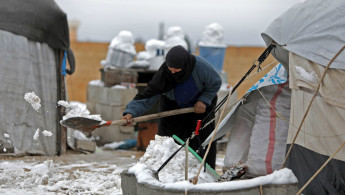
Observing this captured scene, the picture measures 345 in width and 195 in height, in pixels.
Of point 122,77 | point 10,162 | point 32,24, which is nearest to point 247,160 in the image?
point 10,162

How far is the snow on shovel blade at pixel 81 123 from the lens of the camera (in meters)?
4.70

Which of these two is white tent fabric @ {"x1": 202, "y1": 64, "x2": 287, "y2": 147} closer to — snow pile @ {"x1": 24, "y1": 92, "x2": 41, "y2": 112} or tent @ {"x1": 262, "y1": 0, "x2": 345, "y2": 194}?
tent @ {"x1": 262, "y1": 0, "x2": 345, "y2": 194}

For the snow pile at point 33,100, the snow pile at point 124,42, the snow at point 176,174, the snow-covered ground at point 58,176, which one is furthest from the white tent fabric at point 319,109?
the snow pile at point 124,42

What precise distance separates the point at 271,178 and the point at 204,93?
196 centimetres

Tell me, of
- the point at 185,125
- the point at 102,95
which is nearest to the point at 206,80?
the point at 185,125

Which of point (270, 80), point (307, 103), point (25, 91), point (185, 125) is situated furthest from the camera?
point (25, 91)

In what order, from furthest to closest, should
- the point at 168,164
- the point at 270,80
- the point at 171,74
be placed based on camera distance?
the point at 171,74 < the point at 270,80 < the point at 168,164

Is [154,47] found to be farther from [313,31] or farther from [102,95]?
[313,31]

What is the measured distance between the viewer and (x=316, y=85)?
400 cm

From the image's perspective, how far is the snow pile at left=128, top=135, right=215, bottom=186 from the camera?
391cm

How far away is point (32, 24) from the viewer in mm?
7184

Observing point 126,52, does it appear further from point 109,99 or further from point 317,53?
point 317,53

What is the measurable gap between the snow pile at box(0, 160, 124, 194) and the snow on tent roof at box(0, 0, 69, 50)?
6.58 ft

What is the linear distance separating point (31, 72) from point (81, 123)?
2.83 m
